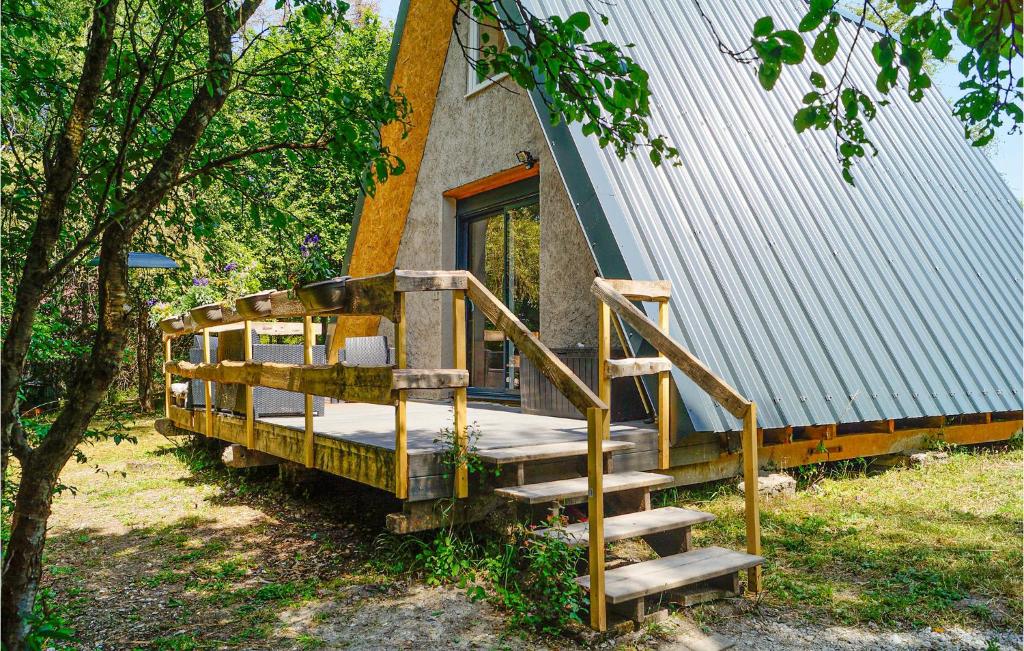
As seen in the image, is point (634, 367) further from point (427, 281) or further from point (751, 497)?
point (427, 281)

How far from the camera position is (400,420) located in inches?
153

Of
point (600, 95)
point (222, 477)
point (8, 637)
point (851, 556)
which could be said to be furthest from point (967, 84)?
point (222, 477)

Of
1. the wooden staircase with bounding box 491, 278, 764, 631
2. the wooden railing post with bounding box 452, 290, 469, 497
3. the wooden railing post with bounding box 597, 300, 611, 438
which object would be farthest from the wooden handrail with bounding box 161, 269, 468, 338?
the wooden railing post with bounding box 597, 300, 611, 438

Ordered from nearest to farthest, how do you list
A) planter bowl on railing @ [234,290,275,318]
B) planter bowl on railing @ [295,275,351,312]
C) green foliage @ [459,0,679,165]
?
1. green foliage @ [459,0,679,165]
2. planter bowl on railing @ [295,275,351,312]
3. planter bowl on railing @ [234,290,275,318]

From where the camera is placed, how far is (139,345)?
13.1 m

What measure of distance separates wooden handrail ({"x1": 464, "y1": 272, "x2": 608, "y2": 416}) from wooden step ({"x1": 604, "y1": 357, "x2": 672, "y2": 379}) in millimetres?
699

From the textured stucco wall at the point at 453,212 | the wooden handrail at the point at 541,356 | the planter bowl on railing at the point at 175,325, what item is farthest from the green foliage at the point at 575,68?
the planter bowl on railing at the point at 175,325

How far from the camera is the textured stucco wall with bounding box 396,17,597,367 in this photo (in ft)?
22.0

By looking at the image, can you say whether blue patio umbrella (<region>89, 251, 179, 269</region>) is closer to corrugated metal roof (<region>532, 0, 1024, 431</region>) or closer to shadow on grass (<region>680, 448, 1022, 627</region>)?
corrugated metal roof (<region>532, 0, 1024, 431</region>)

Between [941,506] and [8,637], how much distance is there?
568 centimetres

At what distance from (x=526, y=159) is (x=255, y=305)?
10.6 feet

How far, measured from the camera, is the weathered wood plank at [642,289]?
15.6 ft

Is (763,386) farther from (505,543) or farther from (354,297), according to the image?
(354,297)

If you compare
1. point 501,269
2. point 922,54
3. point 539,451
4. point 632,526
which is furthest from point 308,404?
point 922,54
